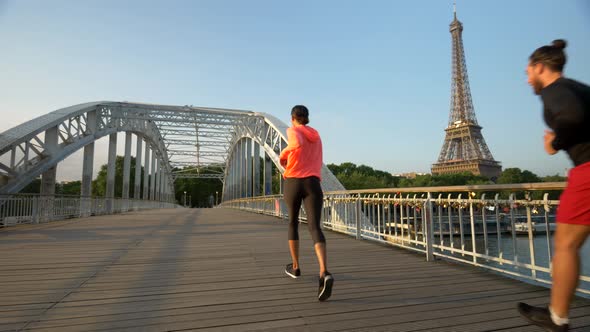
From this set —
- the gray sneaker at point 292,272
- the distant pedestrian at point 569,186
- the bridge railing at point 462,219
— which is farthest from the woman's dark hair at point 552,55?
the gray sneaker at point 292,272

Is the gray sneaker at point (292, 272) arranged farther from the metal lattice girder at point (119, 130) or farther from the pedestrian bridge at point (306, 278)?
the metal lattice girder at point (119, 130)

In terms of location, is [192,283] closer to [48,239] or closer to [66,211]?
[48,239]

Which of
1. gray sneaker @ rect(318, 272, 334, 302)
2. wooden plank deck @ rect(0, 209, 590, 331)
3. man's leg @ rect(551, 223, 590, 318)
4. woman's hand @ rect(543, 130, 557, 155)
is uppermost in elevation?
woman's hand @ rect(543, 130, 557, 155)

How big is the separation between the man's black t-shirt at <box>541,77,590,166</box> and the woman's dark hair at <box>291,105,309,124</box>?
1680mm

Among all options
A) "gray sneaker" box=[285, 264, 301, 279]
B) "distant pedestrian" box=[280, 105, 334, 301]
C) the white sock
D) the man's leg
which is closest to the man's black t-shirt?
the man's leg

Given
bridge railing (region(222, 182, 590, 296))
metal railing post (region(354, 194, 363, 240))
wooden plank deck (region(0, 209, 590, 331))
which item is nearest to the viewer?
wooden plank deck (region(0, 209, 590, 331))

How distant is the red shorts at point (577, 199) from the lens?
4.52 feet

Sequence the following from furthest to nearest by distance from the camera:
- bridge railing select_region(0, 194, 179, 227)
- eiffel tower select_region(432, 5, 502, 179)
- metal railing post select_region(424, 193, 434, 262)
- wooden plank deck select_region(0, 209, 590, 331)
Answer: eiffel tower select_region(432, 5, 502, 179), bridge railing select_region(0, 194, 179, 227), metal railing post select_region(424, 193, 434, 262), wooden plank deck select_region(0, 209, 590, 331)

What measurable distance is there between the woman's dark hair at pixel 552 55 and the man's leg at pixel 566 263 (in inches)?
29.8

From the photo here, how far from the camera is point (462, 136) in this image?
201 feet

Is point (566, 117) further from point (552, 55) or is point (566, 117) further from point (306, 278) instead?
point (306, 278)

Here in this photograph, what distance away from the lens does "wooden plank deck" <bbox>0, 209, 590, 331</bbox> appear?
1898 mm

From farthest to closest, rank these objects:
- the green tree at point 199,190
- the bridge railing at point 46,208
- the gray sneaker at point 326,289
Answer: the green tree at point 199,190 < the bridge railing at point 46,208 < the gray sneaker at point 326,289

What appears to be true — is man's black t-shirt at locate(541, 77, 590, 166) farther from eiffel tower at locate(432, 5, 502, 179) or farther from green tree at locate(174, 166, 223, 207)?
green tree at locate(174, 166, 223, 207)
